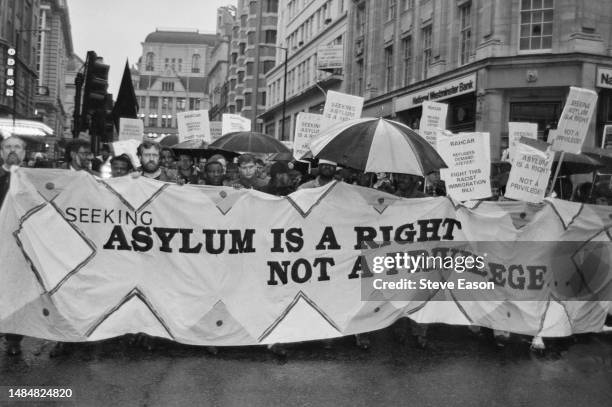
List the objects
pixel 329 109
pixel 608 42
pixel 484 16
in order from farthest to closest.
Answer: pixel 484 16, pixel 608 42, pixel 329 109

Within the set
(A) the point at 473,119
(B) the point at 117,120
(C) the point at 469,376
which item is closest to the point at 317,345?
(C) the point at 469,376

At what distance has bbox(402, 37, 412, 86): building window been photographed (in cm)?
3294

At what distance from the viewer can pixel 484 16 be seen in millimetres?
25328

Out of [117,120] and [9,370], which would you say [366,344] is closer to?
[9,370]

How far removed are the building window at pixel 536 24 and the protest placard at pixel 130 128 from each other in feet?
55.4

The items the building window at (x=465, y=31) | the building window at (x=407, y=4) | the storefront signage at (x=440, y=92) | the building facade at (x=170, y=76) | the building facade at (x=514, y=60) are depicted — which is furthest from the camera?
the building facade at (x=170, y=76)

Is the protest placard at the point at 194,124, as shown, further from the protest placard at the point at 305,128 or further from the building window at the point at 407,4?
the building window at the point at 407,4

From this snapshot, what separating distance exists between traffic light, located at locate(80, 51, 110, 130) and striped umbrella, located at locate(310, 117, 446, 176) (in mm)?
5671

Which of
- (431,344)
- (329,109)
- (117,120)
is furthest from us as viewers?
(117,120)

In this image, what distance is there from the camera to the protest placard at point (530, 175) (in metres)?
7.45

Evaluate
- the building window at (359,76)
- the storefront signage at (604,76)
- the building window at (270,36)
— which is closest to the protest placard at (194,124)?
the storefront signage at (604,76)

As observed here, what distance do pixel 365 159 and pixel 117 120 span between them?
9551 mm

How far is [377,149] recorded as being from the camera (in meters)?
6.42

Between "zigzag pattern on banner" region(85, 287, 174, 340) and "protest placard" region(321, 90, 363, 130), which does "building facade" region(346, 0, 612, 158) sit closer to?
"protest placard" region(321, 90, 363, 130)
